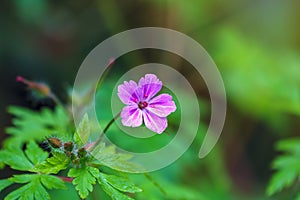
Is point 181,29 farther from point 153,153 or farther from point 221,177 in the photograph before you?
point 153,153

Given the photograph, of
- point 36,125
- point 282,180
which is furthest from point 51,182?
point 282,180

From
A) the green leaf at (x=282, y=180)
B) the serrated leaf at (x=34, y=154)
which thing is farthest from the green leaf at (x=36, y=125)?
the green leaf at (x=282, y=180)

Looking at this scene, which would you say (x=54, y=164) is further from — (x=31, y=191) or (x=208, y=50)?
(x=208, y=50)

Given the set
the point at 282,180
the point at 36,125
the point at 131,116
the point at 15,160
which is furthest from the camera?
the point at 36,125

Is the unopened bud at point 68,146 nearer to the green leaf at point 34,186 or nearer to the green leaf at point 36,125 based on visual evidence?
the green leaf at point 34,186

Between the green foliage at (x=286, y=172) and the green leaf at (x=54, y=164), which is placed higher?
the green leaf at (x=54, y=164)
